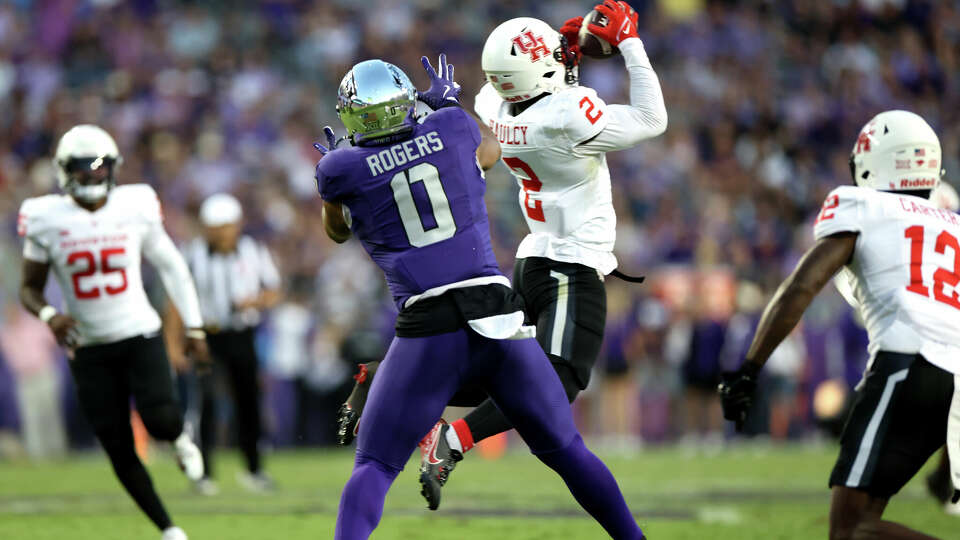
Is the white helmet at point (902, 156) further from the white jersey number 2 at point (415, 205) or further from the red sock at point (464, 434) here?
the red sock at point (464, 434)

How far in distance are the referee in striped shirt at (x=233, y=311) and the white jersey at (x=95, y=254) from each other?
3.55 meters

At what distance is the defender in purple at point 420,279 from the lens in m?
4.92

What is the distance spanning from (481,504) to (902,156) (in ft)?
16.5

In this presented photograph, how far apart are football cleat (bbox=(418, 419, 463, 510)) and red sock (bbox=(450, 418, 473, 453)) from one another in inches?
1.7

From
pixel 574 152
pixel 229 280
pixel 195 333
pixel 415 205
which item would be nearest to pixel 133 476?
pixel 195 333

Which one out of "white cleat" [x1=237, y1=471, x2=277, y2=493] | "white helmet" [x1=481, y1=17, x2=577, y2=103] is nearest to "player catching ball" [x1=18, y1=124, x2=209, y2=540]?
"white helmet" [x1=481, y1=17, x2=577, y2=103]

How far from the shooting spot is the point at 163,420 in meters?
7.04

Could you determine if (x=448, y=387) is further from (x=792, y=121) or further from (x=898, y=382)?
(x=792, y=121)

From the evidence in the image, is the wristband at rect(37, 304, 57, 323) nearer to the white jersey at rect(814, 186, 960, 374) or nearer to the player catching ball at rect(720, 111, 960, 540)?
the player catching ball at rect(720, 111, 960, 540)

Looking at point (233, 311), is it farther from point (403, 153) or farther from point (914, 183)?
point (914, 183)

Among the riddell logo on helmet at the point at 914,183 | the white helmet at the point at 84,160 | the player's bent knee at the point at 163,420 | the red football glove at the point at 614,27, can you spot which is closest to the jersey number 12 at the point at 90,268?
the white helmet at the point at 84,160

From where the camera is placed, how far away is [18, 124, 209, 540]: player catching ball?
7000 mm

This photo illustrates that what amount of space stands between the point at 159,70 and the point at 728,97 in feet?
26.9

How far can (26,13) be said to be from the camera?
18.9 m
